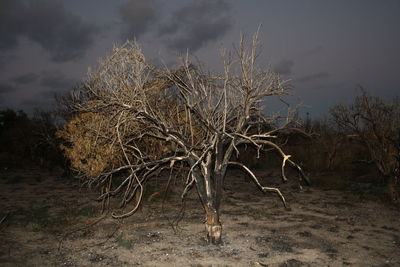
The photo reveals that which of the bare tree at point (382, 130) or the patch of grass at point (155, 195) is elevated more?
the bare tree at point (382, 130)

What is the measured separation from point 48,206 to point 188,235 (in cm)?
876

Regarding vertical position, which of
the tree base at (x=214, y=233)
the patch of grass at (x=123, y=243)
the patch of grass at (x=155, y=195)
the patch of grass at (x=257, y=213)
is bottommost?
the patch of grass at (x=123, y=243)

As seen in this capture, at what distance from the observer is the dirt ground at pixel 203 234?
8859mm

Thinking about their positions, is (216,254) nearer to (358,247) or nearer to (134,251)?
(134,251)

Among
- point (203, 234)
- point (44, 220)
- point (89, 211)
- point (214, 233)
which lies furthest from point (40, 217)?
point (214, 233)

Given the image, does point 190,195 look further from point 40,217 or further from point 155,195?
point 40,217

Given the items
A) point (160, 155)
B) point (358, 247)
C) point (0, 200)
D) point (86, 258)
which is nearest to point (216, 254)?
point (86, 258)

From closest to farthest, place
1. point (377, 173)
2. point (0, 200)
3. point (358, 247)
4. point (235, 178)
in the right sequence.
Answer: point (358, 247) → point (0, 200) → point (377, 173) → point (235, 178)

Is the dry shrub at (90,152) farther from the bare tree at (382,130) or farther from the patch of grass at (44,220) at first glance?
the bare tree at (382,130)

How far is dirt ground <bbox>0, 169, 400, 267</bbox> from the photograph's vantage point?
886cm

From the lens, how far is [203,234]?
1077 cm

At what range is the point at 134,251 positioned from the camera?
9.44 metres

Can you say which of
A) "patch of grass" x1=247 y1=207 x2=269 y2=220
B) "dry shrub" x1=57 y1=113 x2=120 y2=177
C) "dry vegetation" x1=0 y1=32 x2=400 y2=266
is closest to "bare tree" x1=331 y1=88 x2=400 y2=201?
"dry vegetation" x1=0 y1=32 x2=400 y2=266

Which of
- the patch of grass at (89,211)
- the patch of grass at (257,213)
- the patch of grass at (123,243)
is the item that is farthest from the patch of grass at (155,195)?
the patch of grass at (123,243)
